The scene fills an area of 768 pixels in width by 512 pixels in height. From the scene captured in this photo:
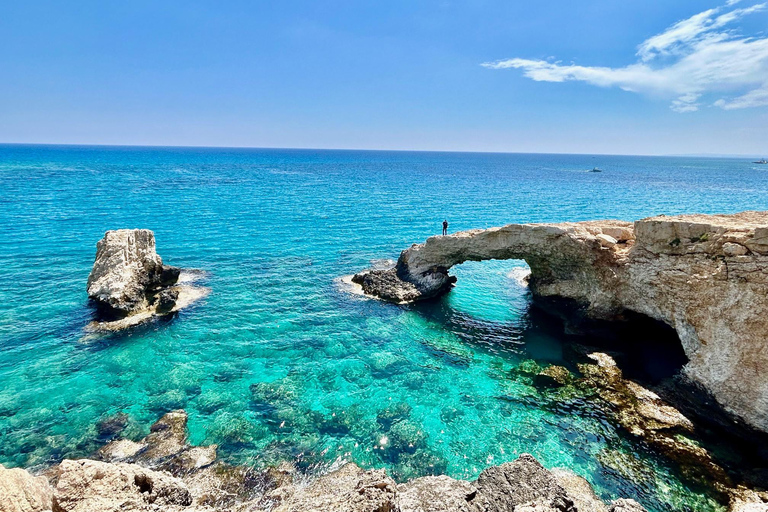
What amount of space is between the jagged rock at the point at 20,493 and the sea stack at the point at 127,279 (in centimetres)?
1778

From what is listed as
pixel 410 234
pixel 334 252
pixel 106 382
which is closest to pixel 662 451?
pixel 106 382

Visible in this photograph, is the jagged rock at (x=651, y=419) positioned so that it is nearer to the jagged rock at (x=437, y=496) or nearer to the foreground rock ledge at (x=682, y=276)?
the foreground rock ledge at (x=682, y=276)

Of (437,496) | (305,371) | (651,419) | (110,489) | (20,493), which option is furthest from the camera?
(305,371)

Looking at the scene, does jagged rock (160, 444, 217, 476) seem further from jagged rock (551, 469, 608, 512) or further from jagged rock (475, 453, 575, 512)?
jagged rock (551, 469, 608, 512)

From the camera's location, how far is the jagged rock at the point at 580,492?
11.3m

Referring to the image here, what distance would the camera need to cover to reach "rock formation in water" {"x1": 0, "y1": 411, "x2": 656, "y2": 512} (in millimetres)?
8164

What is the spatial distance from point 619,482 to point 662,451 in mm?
2498

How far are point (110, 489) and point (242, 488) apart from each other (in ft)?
15.2

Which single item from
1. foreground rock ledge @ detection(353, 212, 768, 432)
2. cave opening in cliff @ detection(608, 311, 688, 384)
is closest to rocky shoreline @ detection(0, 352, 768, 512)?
cave opening in cliff @ detection(608, 311, 688, 384)

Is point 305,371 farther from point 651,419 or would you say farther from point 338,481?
point 651,419

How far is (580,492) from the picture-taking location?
1222 cm

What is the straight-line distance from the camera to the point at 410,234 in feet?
149

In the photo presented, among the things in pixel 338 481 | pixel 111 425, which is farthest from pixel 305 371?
pixel 111 425

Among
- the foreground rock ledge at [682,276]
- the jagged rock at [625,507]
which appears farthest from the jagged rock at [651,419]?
the jagged rock at [625,507]
